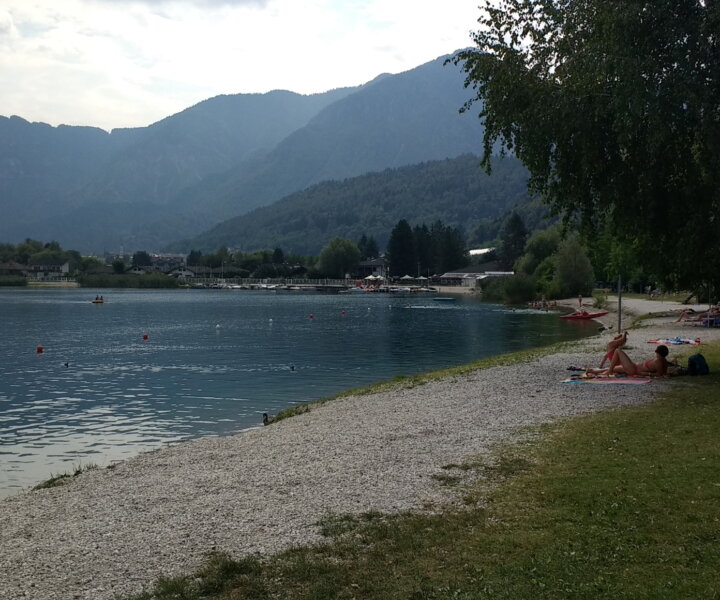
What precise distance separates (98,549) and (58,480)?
8.03m

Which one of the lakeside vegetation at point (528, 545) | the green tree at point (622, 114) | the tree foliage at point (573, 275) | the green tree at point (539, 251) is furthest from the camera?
the green tree at point (539, 251)

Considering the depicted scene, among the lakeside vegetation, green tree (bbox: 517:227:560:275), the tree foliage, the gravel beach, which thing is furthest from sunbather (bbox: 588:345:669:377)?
green tree (bbox: 517:227:560:275)

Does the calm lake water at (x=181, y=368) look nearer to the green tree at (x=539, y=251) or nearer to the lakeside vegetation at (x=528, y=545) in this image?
the lakeside vegetation at (x=528, y=545)

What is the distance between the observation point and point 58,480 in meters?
18.1

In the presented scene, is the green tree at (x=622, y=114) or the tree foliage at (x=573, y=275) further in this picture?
the tree foliage at (x=573, y=275)

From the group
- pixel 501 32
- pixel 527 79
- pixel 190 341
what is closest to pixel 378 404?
pixel 527 79

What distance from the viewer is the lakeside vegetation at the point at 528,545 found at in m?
8.73

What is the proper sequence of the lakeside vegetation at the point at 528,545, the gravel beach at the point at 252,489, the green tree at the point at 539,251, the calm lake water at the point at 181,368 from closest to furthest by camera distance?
1. the lakeside vegetation at the point at 528,545
2. the gravel beach at the point at 252,489
3. the calm lake water at the point at 181,368
4. the green tree at the point at 539,251

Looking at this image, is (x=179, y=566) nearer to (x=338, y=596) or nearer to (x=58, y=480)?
(x=338, y=596)

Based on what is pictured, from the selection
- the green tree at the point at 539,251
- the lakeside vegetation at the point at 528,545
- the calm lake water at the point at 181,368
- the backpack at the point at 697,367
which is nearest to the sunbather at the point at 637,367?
the backpack at the point at 697,367

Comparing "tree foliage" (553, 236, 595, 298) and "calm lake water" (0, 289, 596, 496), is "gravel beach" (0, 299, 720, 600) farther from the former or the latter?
"tree foliage" (553, 236, 595, 298)

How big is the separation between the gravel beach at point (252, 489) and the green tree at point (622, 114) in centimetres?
533

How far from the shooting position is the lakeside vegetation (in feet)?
28.7

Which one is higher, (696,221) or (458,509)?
(696,221)
